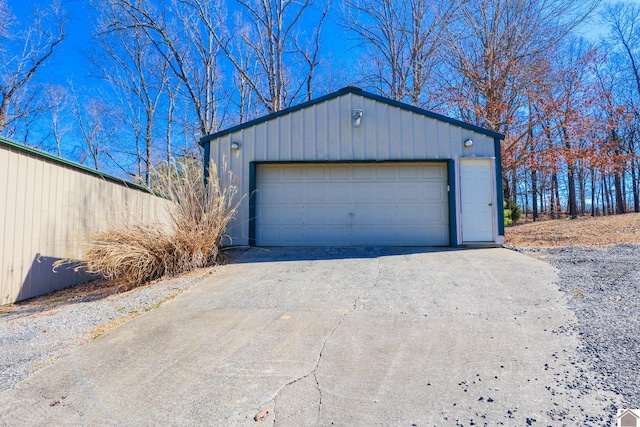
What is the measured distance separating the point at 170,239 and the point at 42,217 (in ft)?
7.19

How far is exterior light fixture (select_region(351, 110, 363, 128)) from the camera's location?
7.41 m

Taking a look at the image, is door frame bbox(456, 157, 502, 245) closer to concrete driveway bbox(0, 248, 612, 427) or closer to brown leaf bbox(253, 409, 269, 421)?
concrete driveway bbox(0, 248, 612, 427)

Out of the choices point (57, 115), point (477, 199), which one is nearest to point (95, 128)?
point (57, 115)

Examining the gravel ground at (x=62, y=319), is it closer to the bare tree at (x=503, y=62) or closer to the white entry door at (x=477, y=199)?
the white entry door at (x=477, y=199)

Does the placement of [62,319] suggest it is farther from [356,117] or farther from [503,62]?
[503,62]

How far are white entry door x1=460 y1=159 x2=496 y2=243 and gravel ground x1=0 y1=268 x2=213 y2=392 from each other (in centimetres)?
543

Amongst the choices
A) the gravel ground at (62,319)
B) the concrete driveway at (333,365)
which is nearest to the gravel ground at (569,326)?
the gravel ground at (62,319)

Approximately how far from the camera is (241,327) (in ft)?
10.6

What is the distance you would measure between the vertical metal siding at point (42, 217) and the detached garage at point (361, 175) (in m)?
2.25

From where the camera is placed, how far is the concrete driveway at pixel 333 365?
78.4 inches

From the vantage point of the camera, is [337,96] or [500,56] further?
[500,56]

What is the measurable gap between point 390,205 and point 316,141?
85.9 inches

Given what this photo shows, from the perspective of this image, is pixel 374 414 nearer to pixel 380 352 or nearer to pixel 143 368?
pixel 380 352

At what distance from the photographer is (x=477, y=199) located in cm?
746
